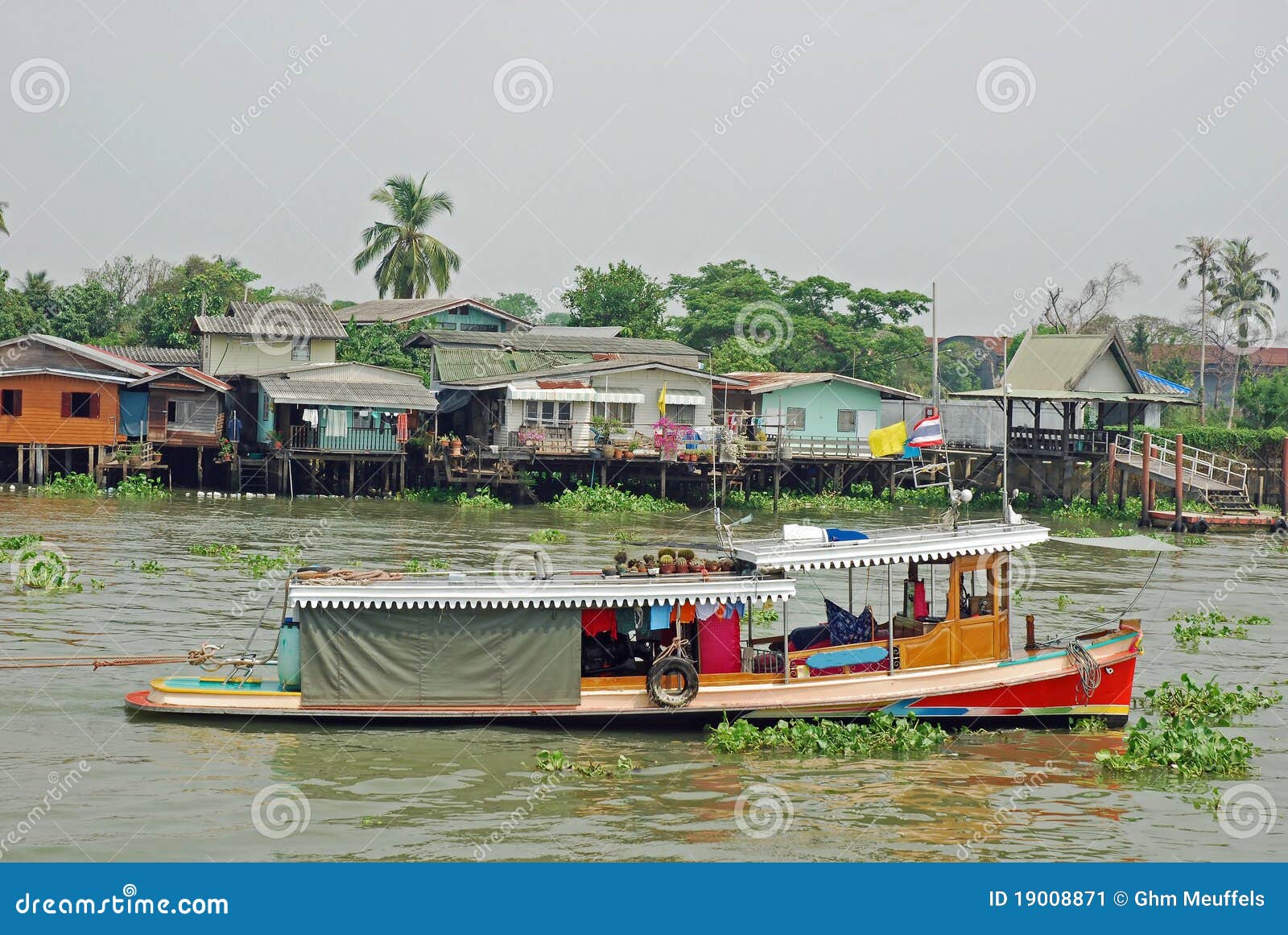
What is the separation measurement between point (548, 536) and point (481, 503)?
8.53 metres

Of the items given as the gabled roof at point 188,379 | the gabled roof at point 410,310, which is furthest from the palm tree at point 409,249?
the gabled roof at point 188,379

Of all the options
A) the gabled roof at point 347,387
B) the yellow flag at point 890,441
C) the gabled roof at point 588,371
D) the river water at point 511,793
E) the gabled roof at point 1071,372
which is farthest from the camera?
the gabled roof at point 588,371

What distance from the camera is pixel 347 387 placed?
4234 cm

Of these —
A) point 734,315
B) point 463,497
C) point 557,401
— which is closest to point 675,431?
point 557,401

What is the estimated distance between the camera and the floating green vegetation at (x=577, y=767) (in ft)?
42.4

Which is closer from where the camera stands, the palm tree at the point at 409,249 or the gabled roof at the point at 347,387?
the gabled roof at the point at 347,387

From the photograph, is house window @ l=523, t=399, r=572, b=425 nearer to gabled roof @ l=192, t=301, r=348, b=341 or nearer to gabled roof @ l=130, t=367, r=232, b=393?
gabled roof @ l=130, t=367, r=232, b=393

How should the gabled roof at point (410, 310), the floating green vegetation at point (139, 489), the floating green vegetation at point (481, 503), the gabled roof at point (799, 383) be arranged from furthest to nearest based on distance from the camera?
1. the gabled roof at point (410, 310)
2. the gabled roof at point (799, 383)
3. the floating green vegetation at point (481, 503)
4. the floating green vegetation at point (139, 489)

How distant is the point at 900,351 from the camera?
207 feet

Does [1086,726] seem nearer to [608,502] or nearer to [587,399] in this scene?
[608,502]

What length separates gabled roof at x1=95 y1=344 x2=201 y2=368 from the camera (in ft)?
154

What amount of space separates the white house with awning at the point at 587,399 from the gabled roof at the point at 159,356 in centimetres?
1058

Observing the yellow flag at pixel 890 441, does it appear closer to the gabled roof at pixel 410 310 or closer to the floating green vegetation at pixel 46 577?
the floating green vegetation at pixel 46 577
